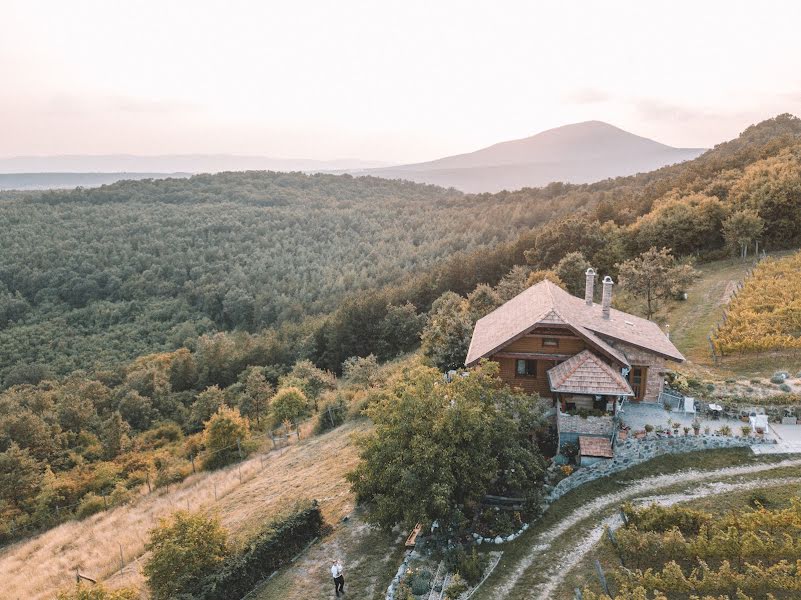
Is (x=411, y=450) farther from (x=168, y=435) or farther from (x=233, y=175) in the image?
(x=233, y=175)

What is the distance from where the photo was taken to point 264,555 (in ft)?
62.8

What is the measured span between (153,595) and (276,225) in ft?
352

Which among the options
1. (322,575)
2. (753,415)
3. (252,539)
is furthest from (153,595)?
(753,415)

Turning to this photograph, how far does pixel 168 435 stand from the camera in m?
49.3

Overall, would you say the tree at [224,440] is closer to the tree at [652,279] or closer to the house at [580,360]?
the house at [580,360]

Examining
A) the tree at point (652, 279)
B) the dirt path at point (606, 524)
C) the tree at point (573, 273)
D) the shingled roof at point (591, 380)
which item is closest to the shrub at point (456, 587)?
the dirt path at point (606, 524)

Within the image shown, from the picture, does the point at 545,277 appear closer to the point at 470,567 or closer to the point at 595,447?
the point at 595,447

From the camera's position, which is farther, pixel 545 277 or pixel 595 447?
pixel 545 277

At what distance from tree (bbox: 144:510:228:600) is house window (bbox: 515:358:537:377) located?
48.5 feet

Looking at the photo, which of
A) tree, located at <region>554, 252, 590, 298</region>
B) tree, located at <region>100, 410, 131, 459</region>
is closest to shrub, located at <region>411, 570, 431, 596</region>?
tree, located at <region>554, 252, 590, 298</region>

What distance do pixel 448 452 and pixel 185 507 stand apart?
63.6ft

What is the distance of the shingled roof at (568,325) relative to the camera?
2302 cm

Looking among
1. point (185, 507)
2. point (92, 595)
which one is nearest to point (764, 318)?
point (92, 595)

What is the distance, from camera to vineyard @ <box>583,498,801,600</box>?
1298 cm
